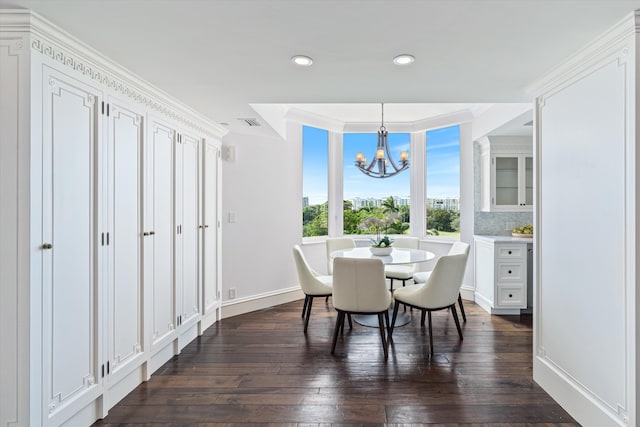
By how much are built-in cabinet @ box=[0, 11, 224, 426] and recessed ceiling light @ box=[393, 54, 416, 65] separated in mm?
1793

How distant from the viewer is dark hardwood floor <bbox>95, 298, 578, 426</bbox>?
2127 millimetres

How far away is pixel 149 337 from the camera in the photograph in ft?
8.47

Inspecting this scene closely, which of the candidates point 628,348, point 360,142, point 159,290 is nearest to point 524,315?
point 628,348

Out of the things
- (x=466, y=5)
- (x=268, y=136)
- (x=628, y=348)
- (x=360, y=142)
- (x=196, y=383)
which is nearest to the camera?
(x=466, y=5)

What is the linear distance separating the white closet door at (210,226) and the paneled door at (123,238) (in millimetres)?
1044

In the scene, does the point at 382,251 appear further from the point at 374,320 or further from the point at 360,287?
the point at 360,287

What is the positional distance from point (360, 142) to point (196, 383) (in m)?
4.10

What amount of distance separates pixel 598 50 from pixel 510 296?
296 centimetres

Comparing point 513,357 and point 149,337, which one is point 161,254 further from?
point 513,357

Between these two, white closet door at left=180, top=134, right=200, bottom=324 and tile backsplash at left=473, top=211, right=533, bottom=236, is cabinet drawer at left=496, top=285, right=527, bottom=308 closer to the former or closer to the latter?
tile backsplash at left=473, top=211, right=533, bottom=236

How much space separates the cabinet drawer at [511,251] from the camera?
4012mm

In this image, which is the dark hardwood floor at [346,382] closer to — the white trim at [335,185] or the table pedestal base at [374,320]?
the table pedestal base at [374,320]

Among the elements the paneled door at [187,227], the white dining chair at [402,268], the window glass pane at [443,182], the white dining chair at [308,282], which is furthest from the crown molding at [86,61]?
the window glass pane at [443,182]

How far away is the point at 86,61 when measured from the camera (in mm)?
1969
